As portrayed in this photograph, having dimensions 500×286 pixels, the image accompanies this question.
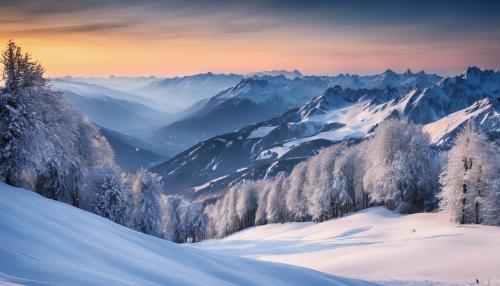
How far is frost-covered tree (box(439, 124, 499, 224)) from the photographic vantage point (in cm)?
4981

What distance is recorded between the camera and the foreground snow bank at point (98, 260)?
10930 millimetres

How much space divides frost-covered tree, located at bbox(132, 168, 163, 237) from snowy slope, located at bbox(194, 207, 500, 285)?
14185mm

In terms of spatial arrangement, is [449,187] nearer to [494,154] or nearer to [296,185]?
[494,154]

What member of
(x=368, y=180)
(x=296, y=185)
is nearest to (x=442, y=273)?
(x=368, y=180)

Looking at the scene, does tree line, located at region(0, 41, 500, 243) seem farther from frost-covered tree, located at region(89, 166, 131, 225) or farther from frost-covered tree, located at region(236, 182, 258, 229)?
frost-covered tree, located at region(236, 182, 258, 229)

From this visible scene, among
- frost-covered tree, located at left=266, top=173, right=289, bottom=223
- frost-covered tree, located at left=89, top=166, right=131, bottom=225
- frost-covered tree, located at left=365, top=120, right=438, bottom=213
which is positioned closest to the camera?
frost-covered tree, located at left=89, top=166, right=131, bottom=225

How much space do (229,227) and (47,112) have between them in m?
87.8

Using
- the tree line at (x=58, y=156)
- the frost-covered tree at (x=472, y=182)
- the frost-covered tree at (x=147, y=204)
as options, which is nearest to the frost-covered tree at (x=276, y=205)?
the tree line at (x=58, y=156)

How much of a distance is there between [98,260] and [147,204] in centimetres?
4358

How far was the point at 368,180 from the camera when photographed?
72.9 m

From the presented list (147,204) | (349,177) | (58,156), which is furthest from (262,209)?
(58,156)

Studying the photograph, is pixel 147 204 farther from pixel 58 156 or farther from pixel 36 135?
pixel 36 135

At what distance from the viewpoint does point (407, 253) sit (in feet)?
113

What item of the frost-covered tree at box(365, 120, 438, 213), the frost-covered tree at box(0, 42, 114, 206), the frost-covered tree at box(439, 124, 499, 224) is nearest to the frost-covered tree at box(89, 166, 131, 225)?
the frost-covered tree at box(0, 42, 114, 206)
